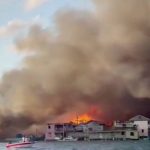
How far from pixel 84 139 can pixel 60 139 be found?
7675 mm

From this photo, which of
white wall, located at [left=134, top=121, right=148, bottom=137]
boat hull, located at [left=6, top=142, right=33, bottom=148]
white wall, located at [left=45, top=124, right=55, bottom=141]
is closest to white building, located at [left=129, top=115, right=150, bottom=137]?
white wall, located at [left=134, top=121, right=148, bottom=137]

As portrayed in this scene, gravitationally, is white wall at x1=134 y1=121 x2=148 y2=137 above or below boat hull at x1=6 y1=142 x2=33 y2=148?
above

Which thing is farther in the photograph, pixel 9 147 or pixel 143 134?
pixel 143 134

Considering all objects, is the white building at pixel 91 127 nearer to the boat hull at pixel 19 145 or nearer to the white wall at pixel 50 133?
the white wall at pixel 50 133

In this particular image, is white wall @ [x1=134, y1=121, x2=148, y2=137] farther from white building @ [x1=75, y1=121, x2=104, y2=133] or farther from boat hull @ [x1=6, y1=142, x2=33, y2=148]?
boat hull @ [x1=6, y1=142, x2=33, y2=148]

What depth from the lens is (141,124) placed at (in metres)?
136

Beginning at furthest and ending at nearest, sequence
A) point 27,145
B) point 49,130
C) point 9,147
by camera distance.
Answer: point 49,130 < point 27,145 < point 9,147

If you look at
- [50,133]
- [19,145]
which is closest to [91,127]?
[50,133]

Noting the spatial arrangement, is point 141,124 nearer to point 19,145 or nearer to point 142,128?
point 142,128

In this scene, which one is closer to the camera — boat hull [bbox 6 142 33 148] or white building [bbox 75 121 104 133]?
boat hull [bbox 6 142 33 148]

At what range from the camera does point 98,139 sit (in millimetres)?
128625

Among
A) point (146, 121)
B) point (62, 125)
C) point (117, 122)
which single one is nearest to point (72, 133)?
point (62, 125)

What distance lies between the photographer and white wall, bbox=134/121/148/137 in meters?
131

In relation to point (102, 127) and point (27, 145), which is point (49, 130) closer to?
point (102, 127)
